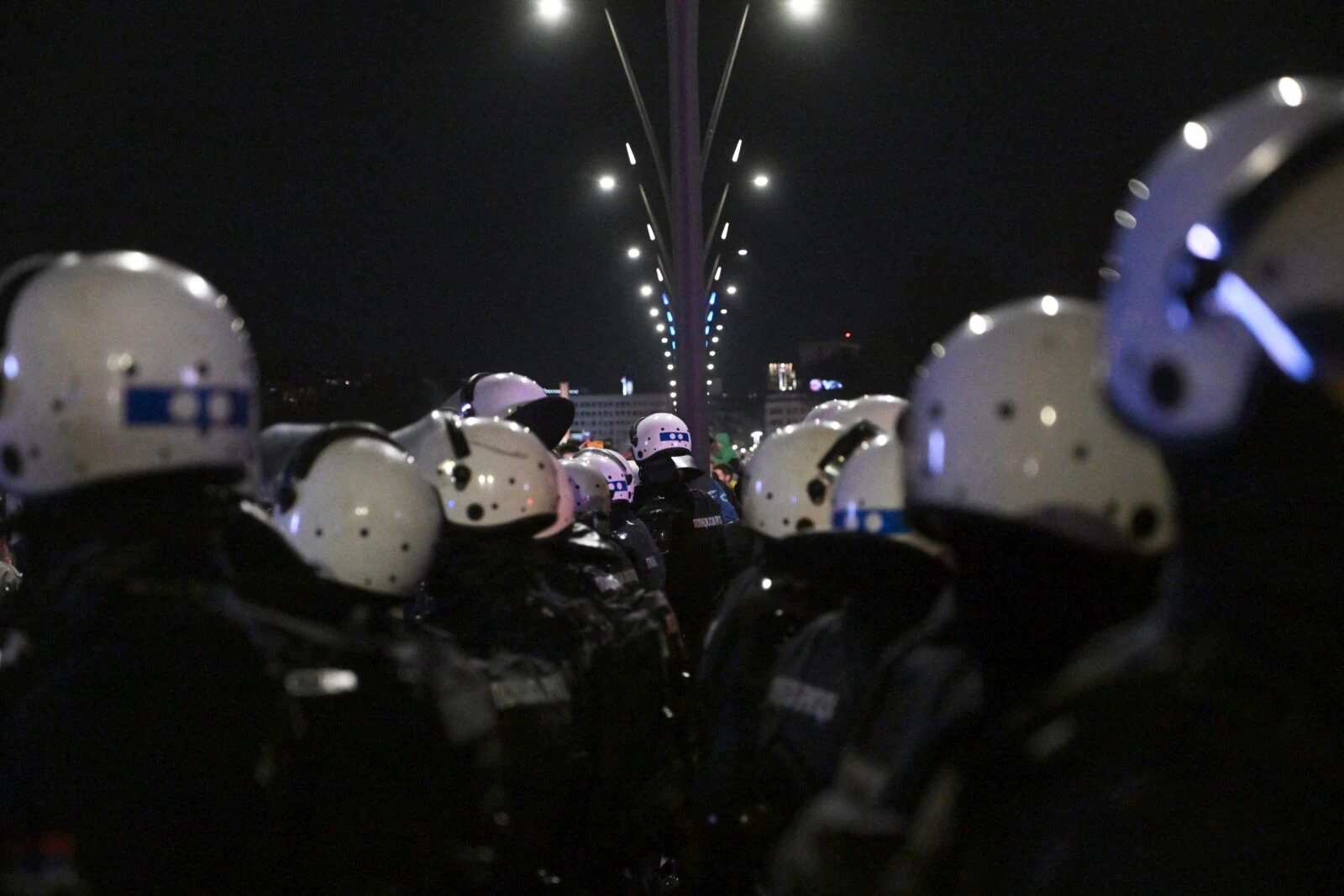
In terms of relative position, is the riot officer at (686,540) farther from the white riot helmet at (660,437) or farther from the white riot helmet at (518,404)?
the white riot helmet at (518,404)

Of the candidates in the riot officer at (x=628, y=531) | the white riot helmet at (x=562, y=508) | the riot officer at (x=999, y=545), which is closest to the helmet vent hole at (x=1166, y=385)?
the riot officer at (x=999, y=545)

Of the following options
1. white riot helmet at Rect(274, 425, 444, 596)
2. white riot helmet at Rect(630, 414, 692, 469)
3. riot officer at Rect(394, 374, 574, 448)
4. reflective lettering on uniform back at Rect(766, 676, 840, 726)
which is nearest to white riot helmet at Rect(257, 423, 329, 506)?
white riot helmet at Rect(274, 425, 444, 596)

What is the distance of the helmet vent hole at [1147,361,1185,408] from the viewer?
2.09 metres

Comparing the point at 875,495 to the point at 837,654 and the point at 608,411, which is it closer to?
the point at 837,654

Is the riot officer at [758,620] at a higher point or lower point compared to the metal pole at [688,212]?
lower

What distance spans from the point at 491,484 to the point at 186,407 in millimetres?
2670

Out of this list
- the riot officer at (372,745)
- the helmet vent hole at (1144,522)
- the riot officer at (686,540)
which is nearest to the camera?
the helmet vent hole at (1144,522)

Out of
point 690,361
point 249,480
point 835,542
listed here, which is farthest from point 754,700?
point 690,361

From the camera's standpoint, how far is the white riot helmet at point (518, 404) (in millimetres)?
8891

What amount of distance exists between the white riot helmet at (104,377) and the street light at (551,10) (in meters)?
10.9

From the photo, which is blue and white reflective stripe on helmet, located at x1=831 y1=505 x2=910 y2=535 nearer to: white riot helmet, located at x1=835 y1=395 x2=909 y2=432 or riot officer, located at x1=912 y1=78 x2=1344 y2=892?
white riot helmet, located at x1=835 y1=395 x2=909 y2=432

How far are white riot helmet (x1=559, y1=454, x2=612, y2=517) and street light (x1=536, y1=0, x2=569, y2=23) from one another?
6395mm

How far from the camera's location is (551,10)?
13305 millimetres

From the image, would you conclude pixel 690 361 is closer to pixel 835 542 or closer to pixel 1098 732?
pixel 835 542
